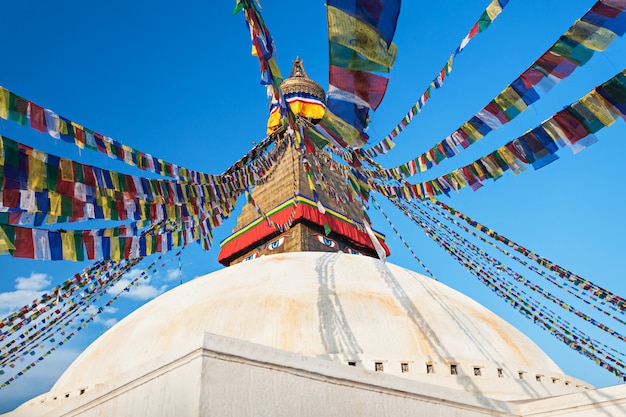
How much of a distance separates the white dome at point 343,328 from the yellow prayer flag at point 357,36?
11.8 feet

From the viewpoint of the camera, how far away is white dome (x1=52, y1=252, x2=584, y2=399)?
6.47 metres

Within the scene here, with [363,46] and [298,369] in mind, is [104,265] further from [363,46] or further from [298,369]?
[363,46]

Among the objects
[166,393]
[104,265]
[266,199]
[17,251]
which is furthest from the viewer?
[266,199]

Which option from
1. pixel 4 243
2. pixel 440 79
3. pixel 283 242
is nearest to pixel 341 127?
pixel 440 79

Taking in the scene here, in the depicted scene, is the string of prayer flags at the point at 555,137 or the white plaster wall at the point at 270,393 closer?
the white plaster wall at the point at 270,393

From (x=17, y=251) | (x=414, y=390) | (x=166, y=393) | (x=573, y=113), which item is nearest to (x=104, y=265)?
(x=17, y=251)

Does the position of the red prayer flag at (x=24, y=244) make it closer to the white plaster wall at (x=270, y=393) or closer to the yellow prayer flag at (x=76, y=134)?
the yellow prayer flag at (x=76, y=134)

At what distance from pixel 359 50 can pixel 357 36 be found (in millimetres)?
191

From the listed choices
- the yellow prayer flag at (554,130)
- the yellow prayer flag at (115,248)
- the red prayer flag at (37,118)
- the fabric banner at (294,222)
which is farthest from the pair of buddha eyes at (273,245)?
the red prayer flag at (37,118)

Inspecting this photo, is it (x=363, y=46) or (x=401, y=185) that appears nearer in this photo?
(x=363, y=46)

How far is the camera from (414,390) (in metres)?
5.30

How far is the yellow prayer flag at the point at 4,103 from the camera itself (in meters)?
4.33

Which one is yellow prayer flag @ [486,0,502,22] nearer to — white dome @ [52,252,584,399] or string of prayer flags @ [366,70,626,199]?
string of prayer flags @ [366,70,626,199]

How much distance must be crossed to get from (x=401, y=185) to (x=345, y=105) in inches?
111
